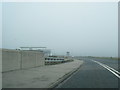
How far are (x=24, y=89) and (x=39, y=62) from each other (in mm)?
20683

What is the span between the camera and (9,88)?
10.7m

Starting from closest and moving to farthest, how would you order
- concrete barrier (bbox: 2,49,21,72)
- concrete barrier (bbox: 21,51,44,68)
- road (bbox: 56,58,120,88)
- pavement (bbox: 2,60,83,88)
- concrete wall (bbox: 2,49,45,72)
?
pavement (bbox: 2,60,83,88) → road (bbox: 56,58,120,88) → concrete barrier (bbox: 2,49,21,72) → concrete wall (bbox: 2,49,45,72) → concrete barrier (bbox: 21,51,44,68)

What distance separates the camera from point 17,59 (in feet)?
71.5

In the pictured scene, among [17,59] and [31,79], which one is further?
[17,59]

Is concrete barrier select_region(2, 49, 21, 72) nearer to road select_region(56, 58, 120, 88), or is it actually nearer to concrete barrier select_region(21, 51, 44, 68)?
concrete barrier select_region(21, 51, 44, 68)

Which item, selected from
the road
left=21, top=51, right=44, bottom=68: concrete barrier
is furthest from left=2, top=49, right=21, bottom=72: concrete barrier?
the road

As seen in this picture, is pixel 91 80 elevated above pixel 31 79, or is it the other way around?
pixel 31 79

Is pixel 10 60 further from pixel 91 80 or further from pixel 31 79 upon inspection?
pixel 91 80

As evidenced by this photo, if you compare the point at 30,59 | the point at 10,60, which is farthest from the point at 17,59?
the point at 30,59

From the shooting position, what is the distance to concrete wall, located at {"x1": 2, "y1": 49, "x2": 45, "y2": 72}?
1905cm

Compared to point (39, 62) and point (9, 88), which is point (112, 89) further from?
point (39, 62)

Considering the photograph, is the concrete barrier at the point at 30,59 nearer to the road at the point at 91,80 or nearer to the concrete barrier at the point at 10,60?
the concrete barrier at the point at 10,60

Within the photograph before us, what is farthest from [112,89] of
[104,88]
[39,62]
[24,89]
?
[39,62]

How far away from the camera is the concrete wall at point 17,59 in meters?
19.1
